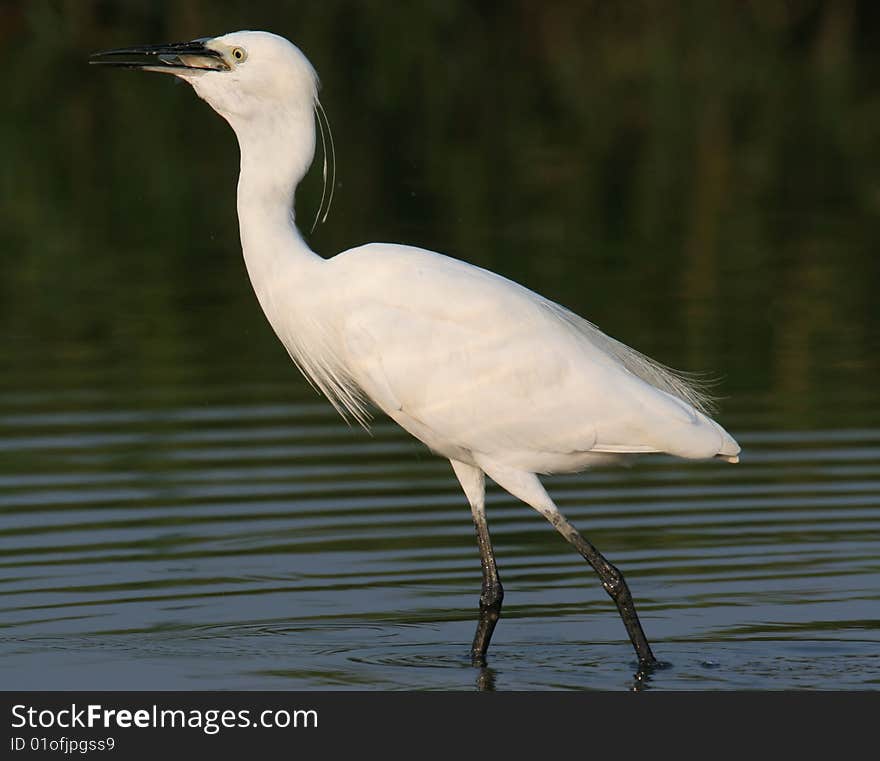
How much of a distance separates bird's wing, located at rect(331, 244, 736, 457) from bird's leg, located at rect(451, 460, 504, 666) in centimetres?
37

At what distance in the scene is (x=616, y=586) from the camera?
7.68 metres

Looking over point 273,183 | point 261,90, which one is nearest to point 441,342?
point 273,183

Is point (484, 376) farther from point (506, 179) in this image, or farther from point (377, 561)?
point (506, 179)

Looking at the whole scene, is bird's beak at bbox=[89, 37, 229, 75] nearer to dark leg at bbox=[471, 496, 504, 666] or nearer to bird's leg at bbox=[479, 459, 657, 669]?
bird's leg at bbox=[479, 459, 657, 669]

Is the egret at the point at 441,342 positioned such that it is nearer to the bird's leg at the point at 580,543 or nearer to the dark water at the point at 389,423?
the bird's leg at the point at 580,543

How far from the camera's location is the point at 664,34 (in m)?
29.3

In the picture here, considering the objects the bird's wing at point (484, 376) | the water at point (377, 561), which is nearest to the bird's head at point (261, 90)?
the bird's wing at point (484, 376)

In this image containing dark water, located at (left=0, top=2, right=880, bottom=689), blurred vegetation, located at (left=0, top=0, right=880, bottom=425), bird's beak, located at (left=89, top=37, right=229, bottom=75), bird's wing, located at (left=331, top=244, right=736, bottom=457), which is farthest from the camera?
blurred vegetation, located at (left=0, top=0, right=880, bottom=425)

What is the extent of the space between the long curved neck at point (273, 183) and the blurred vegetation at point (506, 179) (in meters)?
4.06

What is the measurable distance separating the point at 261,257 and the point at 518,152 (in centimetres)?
1531

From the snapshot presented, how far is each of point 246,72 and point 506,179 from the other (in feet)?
45.1

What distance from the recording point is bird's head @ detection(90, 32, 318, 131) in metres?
7.62

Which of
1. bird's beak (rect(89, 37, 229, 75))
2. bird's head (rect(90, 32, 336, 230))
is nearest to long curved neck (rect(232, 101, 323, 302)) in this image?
bird's head (rect(90, 32, 336, 230))

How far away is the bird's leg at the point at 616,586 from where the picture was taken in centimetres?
755
